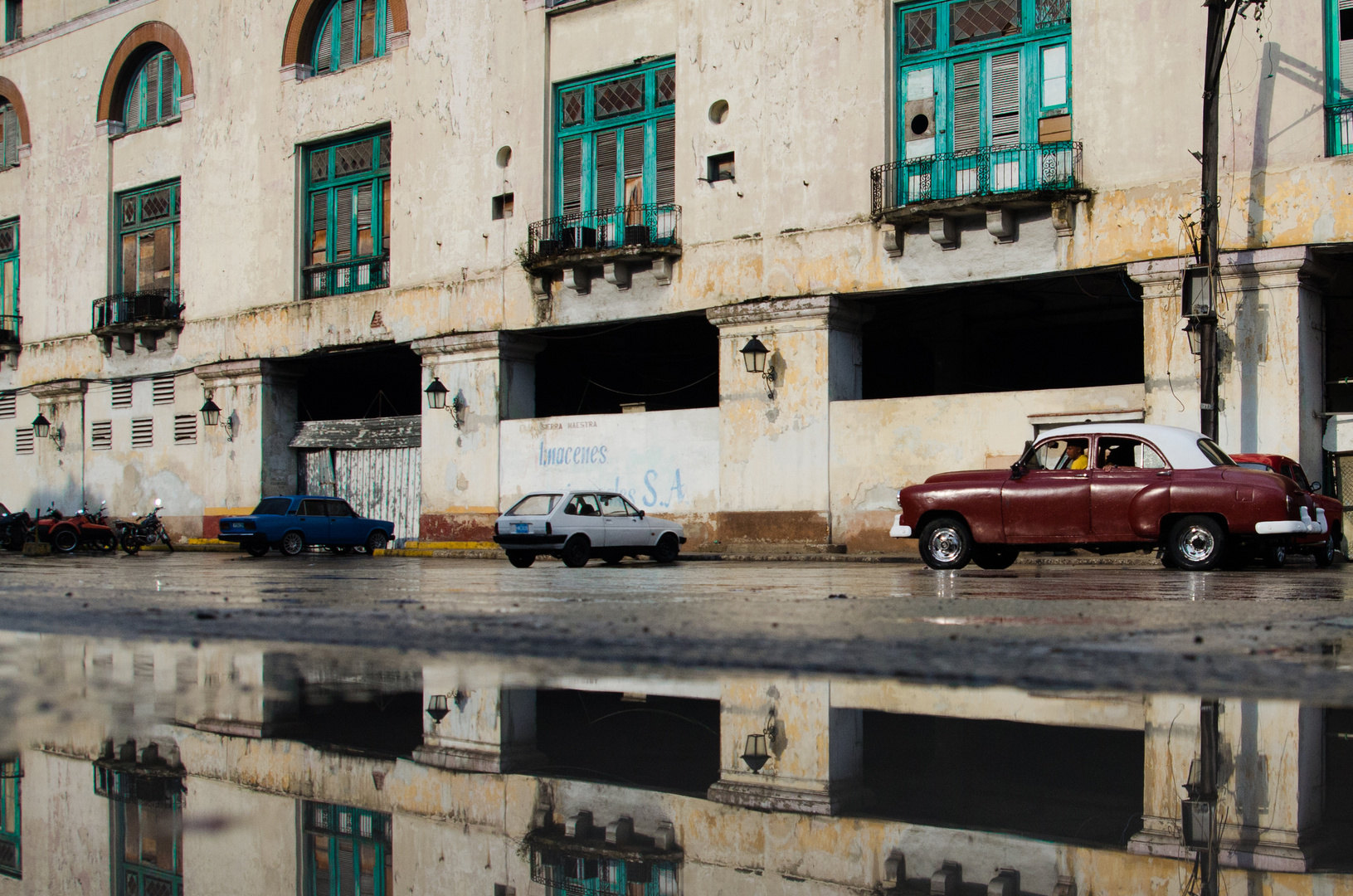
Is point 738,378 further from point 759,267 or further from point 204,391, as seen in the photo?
point 204,391

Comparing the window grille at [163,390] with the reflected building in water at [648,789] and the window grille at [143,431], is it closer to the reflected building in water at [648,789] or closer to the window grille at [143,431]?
the window grille at [143,431]

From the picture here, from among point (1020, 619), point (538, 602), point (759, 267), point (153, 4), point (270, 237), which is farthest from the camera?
point (153, 4)

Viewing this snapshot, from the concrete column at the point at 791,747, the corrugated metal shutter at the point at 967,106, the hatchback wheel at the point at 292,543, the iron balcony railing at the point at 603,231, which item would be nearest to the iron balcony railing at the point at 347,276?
the iron balcony railing at the point at 603,231

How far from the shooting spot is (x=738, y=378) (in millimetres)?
24422

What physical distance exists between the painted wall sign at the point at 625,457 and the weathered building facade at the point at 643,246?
7 centimetres

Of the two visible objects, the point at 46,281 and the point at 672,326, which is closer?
the point at 672,326

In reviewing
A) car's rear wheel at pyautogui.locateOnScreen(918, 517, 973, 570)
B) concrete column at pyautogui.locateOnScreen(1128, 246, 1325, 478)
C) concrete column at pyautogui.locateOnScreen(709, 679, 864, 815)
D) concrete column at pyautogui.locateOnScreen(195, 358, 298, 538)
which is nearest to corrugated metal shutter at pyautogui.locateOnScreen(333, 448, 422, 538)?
concrete column at pyautogui.locateOnScreen(195, 358, 298, 538)

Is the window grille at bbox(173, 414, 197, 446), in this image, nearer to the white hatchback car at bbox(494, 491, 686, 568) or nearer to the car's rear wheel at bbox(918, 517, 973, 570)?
the white hatchback car at bbox(494, 491, 686, 568)

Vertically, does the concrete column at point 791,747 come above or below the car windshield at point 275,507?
below

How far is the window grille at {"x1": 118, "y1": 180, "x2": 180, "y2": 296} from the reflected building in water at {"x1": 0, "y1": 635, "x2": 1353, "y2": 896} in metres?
31.6

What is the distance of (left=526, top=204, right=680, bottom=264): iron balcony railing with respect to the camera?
25.5m

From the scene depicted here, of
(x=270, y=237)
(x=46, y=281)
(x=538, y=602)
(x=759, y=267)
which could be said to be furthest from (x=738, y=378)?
(x=46, y=281)

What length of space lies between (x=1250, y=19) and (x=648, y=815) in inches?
796

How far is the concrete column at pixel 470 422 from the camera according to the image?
2767 cm
